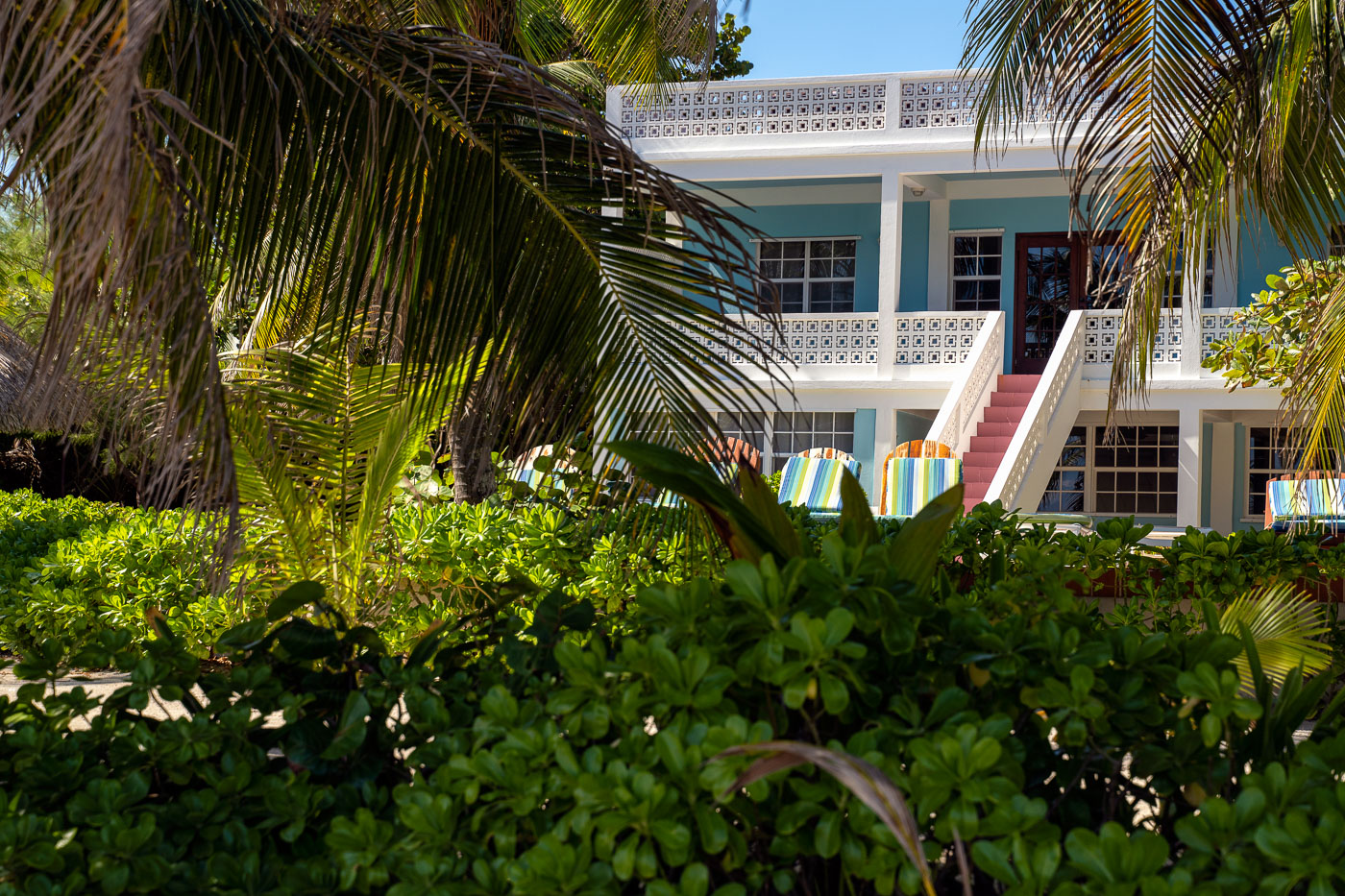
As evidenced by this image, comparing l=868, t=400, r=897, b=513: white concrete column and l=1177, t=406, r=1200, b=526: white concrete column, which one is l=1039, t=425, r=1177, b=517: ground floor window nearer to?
l=1177, t=406, r=1200, b=526: white concrete column

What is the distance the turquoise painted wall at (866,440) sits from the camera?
626 inches

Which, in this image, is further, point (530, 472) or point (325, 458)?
point (530, 472)

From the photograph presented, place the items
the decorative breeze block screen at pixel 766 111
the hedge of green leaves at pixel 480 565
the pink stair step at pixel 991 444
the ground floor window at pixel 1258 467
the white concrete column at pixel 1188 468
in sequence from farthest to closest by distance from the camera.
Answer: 1. the ground floor window at pixel 1258 467
2. the decorative breeze block screen at pixel 766 111
3. the pink stair step at pixel 991 444
4. the white concrete column at pixel 1188 468
5. the hedge of green leaves at pixel 480 565

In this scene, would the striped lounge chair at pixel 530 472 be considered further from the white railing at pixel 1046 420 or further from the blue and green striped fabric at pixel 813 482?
the white railing at pixel 1046 420

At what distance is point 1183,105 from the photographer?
5.65m

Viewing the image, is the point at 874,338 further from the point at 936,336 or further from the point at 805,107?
the point at 805,107

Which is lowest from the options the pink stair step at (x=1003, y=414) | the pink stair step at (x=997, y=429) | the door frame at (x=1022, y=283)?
the pink stair step at (x=997, y=429)

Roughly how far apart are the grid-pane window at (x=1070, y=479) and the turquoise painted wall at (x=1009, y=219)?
76.5 inches

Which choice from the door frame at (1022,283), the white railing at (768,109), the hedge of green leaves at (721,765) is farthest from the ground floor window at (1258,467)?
the hedge of green leaves at (721,765)

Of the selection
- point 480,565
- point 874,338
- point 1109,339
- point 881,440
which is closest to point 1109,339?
point 1109,339

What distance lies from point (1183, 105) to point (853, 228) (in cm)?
1273

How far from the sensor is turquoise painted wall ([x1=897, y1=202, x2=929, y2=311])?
1773cm

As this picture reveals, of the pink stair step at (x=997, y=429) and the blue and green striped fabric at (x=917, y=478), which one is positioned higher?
the pink stair step at (x=997, y=429)

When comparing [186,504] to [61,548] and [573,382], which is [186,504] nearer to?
[573,382]
